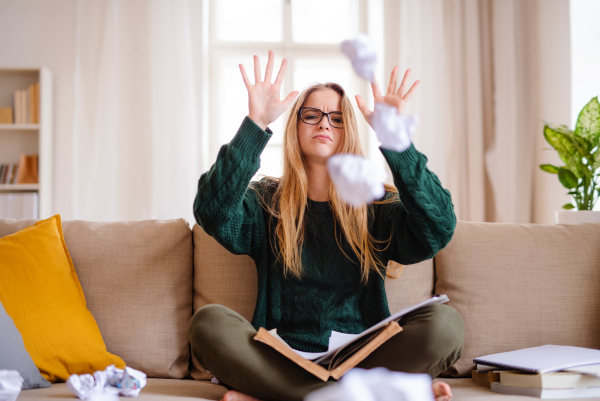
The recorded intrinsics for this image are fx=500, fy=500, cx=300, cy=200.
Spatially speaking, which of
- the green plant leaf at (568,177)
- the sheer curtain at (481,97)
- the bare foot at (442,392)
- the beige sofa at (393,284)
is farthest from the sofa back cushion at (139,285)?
the sheer curtain at (481,97)

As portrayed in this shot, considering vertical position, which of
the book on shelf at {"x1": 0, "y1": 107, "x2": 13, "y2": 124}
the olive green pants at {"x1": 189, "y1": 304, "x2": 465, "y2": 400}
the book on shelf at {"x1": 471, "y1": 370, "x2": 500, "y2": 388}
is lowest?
the book on shelf at {"x1": 471, "y1": 370, "x2": 500, "y2": 388}

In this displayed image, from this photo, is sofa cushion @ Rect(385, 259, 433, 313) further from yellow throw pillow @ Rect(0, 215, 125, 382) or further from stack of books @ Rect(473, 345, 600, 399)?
yellow throw pillow @ Rect(0, 215, 125, 382)

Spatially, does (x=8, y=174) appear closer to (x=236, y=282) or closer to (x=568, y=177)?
(x=236, y=282)

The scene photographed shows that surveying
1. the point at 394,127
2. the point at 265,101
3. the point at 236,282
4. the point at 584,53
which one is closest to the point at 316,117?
the point at 265,101

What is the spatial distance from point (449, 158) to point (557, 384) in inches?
92.0

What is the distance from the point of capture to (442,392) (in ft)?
3.26

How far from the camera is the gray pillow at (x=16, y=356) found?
112 centimetres

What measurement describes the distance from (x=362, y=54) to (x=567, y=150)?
1648 millimetres

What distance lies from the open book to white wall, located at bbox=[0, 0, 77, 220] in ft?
9.04

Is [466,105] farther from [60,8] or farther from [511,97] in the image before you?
[60,8]

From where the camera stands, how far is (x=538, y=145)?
3.07m

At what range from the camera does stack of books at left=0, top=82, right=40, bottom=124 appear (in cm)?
315

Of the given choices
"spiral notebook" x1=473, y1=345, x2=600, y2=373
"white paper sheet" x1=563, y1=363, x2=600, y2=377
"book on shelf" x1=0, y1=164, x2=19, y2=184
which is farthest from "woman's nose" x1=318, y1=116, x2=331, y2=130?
"book on shelf" x1=0, y1=164, x2=19, y2=184

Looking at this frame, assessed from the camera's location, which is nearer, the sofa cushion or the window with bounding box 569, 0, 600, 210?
the sofa cushion
